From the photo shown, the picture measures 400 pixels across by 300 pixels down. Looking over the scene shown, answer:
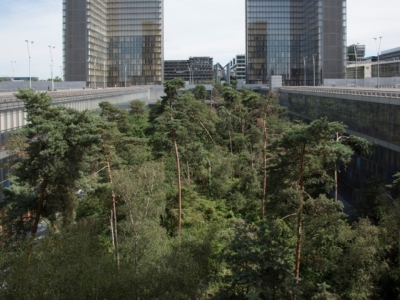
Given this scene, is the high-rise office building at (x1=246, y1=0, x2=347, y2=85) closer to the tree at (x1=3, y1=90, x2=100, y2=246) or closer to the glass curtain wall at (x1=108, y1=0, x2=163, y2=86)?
the glass curtain wall at (x1=108, y1=0, x2=163, y2=86)

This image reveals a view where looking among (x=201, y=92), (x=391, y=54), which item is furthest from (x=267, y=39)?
(x=201, y=92)

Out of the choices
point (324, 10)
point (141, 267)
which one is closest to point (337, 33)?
point (324, 10)

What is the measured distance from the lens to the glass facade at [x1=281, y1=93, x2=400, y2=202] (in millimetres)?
30312

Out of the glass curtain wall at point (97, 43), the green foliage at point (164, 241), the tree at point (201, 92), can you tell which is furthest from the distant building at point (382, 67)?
the green foliage at point (164, 241)

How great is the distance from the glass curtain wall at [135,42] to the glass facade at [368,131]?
93.8m

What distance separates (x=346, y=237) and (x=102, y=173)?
1435cm

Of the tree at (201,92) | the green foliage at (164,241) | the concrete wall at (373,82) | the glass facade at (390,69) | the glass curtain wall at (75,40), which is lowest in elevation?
the green foliage at (164,241)

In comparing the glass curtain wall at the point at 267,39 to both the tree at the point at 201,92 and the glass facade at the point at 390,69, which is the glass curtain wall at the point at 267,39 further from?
the tree at the point at 201,92

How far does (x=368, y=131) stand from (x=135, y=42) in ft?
359

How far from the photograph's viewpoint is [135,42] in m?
135

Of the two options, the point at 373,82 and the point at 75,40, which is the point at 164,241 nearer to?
the point at 373,82

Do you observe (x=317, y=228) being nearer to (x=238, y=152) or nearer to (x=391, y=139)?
(x=391, y=139)

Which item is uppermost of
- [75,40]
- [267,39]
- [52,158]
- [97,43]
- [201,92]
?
[267,39]

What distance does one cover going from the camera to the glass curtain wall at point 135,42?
438ft
